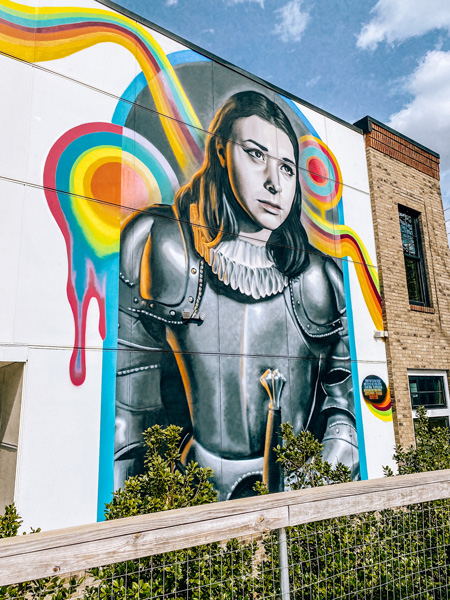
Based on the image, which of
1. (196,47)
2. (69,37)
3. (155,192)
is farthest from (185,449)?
(196,47)

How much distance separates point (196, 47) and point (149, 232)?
3.57 m

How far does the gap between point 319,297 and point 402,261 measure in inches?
126

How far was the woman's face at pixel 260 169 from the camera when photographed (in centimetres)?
839

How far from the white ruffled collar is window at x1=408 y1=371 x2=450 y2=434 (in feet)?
14.6

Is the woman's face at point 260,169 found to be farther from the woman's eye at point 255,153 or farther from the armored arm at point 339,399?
the armored arm at point 339,399

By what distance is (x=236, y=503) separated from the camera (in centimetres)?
248

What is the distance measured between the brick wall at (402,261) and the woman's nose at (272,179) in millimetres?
3131

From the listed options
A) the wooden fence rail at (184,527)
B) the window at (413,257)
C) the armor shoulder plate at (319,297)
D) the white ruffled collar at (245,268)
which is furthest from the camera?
the window at (413,257)

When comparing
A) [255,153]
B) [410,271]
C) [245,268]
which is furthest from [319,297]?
[410,271]

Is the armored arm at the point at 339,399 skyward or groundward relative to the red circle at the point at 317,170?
groundward

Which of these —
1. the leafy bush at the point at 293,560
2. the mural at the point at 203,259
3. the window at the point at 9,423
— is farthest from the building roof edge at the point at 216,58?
the leafy bush at the point at 293,560

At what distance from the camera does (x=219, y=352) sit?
7492 millimetres

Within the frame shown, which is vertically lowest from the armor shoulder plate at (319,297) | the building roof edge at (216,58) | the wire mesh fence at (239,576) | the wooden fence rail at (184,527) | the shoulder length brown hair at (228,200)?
the wire mesh fence at (239,576)

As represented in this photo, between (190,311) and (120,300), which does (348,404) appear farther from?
(120,300)
